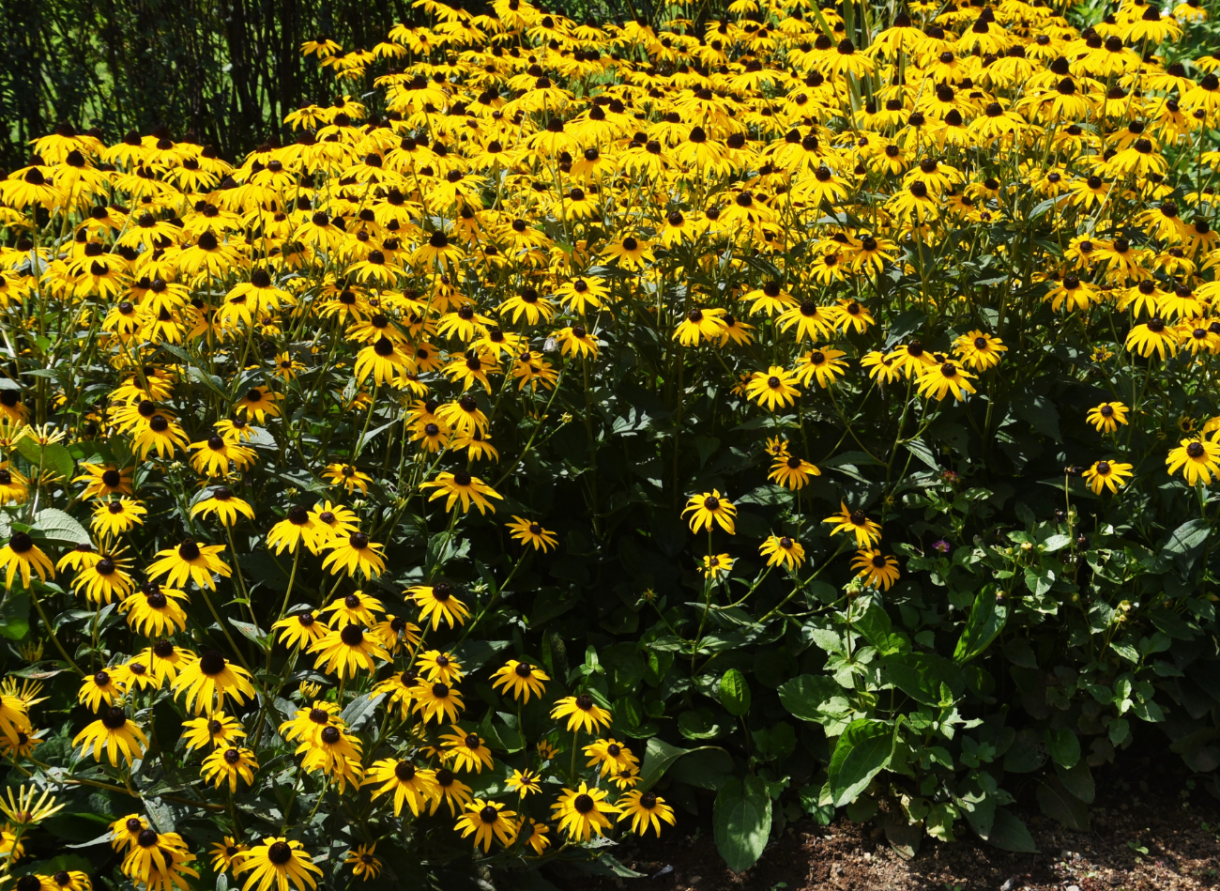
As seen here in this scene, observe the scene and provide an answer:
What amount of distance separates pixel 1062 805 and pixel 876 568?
2.77ft

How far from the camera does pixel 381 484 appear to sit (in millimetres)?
2930

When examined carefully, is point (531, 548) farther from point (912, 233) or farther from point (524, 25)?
point (524, 25)

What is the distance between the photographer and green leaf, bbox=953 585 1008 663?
121 inches

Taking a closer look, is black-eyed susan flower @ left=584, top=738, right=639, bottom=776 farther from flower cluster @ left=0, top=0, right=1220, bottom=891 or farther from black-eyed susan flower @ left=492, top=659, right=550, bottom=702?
black-eyed susan flower @ left=492, top=659, right=550, bottom=702

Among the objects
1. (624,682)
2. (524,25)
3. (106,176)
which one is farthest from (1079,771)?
(524,25)

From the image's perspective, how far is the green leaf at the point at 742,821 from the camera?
2942 mm

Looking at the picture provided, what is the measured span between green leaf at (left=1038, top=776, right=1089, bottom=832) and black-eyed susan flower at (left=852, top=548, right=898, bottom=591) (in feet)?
2.39

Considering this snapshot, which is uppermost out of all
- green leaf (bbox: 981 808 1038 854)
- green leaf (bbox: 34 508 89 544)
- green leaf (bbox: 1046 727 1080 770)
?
green leaf (bbox: 34 508 89 544)

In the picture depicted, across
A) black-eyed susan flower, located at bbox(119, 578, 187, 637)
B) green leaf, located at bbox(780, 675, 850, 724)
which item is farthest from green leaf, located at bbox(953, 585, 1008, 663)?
black-eyed susan flower, located at bbox(119, 578, 187, 637)

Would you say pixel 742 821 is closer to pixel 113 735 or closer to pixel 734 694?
pixel 734 694

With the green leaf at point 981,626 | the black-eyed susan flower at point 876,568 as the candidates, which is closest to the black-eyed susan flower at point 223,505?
the black-eyed susan flower at point 876,568

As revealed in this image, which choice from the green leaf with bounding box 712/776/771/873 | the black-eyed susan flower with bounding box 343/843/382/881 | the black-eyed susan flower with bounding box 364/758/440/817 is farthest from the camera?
the green leaf with bounding box 712/776/771/873

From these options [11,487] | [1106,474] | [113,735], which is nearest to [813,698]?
[1106,474]

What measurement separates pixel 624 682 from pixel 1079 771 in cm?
129
